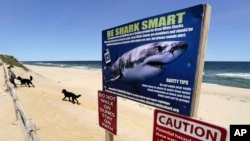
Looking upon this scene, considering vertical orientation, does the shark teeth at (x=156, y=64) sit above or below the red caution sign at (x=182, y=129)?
above

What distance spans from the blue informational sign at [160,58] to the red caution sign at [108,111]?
18 centimetres

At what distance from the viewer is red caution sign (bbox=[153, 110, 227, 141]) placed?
2.19 m

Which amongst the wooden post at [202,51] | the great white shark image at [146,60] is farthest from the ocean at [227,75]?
the wooden post at [202,51]

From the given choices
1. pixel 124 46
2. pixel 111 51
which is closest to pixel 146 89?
pixel 124 46

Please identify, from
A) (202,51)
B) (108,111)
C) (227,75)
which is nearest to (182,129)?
(202,51)

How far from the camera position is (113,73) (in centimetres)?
407

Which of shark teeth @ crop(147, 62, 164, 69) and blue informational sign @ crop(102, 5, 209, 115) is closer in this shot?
blue informational sign @ crop(102, 5, 209, 115)

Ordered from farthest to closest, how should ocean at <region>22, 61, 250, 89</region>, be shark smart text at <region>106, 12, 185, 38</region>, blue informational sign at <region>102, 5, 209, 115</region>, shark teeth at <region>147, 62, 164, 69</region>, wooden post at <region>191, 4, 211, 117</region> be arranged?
ocean at <region>22, 61, 250, 89</region>, shark teeth at <region>147, 62, 164, 69</region>, be shark smart text at <region>106, 12, 185, 38</region>, blue informational sign at <region>102, 5, 209, 115</region>, wooden post at <region>191, 4, 211, 117</region>

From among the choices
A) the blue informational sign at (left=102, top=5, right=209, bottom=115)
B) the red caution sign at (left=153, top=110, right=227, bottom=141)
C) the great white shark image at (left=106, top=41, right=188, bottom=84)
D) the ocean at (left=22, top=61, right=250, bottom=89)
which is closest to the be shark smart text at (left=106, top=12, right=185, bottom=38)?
the blue informational sign at (left=102, top=5, right=209, bottom=115)

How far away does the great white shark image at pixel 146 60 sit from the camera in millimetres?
2685

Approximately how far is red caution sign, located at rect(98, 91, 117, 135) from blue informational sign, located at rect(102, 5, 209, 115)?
18 centimetres

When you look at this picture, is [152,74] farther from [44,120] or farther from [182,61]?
[44,120]

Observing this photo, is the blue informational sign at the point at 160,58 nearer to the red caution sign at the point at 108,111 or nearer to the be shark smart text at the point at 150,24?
the be shark smart text at the point at 150,24

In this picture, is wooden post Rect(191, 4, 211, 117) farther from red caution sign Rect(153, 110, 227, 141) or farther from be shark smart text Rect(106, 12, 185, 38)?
be shark smart text Rect(106, 12, 185, 38)
